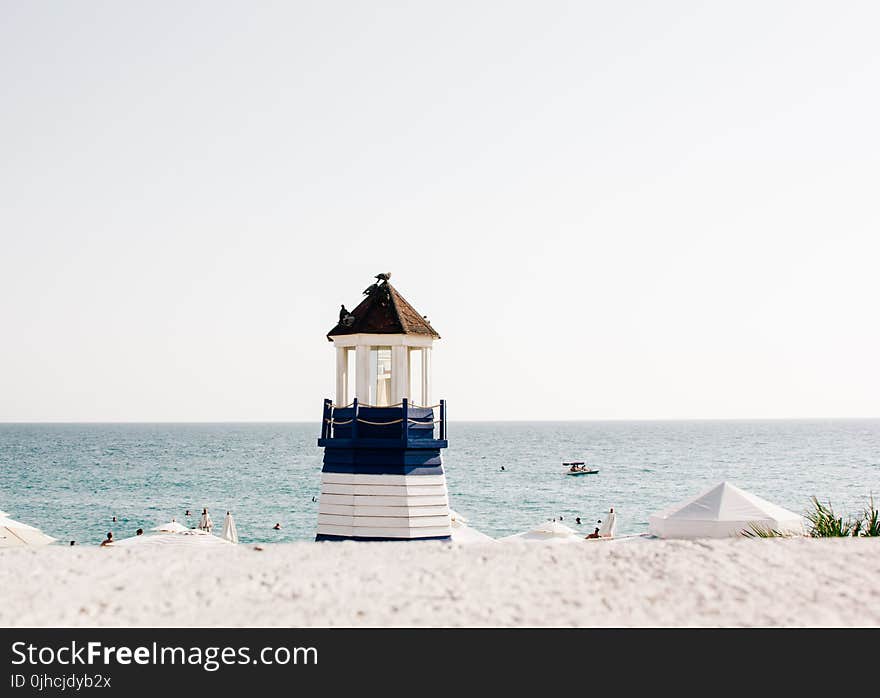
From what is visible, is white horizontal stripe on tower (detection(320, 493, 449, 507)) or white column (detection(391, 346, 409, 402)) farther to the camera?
white column (detection(391, 346, 409, 402))

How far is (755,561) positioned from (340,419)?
38.4 feet

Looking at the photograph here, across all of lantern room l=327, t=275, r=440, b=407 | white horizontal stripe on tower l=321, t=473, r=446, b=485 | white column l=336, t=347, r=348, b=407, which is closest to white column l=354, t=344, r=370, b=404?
lantern room l=327, t=275, r=440, b=407

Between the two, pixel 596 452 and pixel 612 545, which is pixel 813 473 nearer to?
pixel 596 452

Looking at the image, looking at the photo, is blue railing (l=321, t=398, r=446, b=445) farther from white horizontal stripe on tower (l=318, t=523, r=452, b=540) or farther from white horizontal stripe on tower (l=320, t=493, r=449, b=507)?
white horizontal stripe on tower (l=318, t=523, r=452, b=540)

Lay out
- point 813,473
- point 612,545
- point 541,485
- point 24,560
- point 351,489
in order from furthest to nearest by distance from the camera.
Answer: point 813,473
point 541,485
point 351,489
point 612,545
point 24,560

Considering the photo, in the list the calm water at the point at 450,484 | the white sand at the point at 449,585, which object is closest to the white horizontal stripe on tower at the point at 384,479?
the white sand at the point at 449,585

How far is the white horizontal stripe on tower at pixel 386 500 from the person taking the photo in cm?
1891

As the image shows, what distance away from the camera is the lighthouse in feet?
62.2

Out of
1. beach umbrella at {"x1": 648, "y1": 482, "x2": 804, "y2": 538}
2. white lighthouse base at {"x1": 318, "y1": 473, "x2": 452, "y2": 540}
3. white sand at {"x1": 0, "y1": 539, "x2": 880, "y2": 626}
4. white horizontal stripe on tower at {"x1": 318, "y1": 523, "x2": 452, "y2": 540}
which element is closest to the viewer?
white sand at {"x1": 0, "y1": 539, "x2": 880, "y2": 626}

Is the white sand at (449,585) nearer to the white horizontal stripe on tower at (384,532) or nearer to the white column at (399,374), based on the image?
the white horizontal stripe on tower at (384,532)

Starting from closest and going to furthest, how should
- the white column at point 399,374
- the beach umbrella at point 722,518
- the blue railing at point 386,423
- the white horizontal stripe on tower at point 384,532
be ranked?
the beach umbrella at point 722,518
the white horizontal stripe on tower at point 384,532
the blue railing at point 386,423
the white column at point 399,374

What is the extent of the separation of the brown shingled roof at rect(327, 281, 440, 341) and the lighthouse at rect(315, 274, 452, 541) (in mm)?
21
